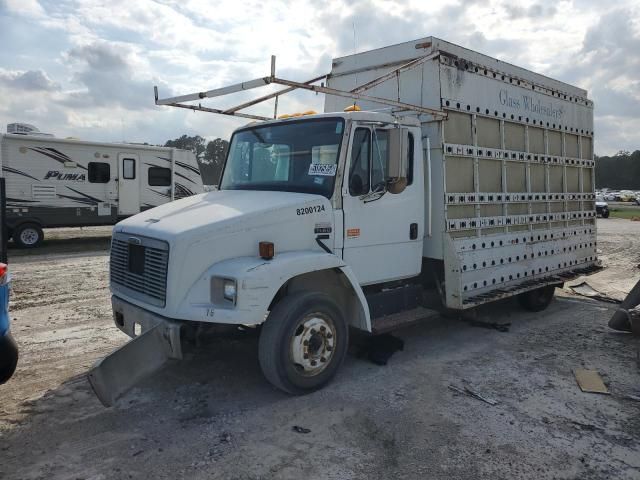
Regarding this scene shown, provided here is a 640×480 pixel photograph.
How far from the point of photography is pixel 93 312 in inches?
279

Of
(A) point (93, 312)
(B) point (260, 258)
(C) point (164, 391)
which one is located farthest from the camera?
(A) point (93, 312)

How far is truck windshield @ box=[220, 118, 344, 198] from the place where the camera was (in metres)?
4.70

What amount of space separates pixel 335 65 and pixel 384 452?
5.32 m

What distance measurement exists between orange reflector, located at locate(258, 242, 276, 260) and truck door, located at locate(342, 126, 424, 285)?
0.95 m

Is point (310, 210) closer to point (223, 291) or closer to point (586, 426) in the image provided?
point (223, 291)

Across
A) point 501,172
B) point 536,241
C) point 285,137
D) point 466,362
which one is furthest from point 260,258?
point 536,241

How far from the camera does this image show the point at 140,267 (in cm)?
425

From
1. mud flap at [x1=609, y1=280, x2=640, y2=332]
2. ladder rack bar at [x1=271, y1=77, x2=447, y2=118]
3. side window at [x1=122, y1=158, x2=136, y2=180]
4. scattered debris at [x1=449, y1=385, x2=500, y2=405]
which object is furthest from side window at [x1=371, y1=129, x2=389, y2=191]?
side window at [x1=122, y1=158, x2=136, y2=180]

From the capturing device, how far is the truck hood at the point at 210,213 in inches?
159

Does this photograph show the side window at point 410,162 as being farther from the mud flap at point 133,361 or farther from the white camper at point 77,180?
the white camper at point 77,180

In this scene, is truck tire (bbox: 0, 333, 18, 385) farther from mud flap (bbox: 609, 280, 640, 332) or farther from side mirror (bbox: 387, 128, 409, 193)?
mud flap (bbox: 609, 280, 640, 332)

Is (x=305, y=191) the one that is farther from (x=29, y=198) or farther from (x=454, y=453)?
(x=29, y=198)

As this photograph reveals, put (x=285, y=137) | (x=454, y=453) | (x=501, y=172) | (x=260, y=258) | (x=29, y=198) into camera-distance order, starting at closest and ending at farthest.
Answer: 1. (x=454, y=453)
2. (x=260, y=258)
3. (x=285, y=137)
4. (x=501, y=172)
5. (x=29, y=198)

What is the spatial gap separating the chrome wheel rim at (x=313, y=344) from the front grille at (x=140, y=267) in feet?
3.83
